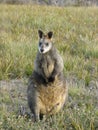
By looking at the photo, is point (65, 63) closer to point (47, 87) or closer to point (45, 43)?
point (45, 43)

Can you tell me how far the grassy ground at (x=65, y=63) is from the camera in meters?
5.01

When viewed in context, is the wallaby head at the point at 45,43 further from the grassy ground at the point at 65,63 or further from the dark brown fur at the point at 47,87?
the grassy ground at the point at 65,63

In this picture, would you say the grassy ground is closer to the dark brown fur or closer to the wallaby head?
the dark brown fur

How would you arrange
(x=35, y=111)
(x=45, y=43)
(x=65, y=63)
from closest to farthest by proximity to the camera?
1. (x=35, y=111)
2. (x=45, y=43)
3. (x=65, y=63)

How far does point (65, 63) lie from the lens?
7445 millimetres

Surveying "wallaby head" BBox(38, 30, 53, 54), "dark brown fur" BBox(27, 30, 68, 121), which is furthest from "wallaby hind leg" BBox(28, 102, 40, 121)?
"wallaby head" BBox(38, 30, 53, 54)

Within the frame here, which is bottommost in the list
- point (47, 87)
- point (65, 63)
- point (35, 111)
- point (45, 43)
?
point (65, 63)

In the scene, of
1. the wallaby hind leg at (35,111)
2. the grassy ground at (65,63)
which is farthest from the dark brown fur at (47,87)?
the grassy ground at (65,63)

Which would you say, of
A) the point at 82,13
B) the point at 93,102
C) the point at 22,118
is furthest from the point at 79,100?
the point at 82,13

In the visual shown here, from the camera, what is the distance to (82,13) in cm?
1410

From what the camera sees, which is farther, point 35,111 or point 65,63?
point 65,63

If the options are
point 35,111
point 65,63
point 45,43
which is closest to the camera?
point 35,111

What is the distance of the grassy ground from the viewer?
16.4ft

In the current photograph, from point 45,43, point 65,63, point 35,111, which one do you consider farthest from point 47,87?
point 65,63
